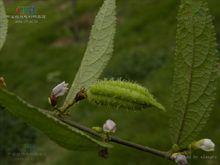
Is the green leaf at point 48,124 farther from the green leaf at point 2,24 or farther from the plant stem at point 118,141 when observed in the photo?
the green leaf at point 2,24

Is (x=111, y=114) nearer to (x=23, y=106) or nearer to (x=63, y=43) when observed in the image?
(x=63, y=43)

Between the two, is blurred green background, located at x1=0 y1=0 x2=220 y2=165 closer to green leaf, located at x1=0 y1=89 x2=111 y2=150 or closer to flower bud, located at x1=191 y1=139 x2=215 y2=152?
flower bud, located at x1=191 y1=139 x2=215 y2=152

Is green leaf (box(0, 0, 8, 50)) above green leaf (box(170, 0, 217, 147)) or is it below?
above

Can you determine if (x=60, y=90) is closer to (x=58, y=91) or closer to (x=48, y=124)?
(x=58, y=91)

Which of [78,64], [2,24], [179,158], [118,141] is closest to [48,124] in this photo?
[118,141]

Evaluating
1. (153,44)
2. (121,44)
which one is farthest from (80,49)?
(153,44)

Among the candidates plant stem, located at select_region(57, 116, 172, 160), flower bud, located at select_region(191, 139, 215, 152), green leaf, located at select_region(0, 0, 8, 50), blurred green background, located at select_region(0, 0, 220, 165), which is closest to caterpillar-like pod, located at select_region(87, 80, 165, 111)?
plant stem, located at select_region(57, 116, 172, 160)
